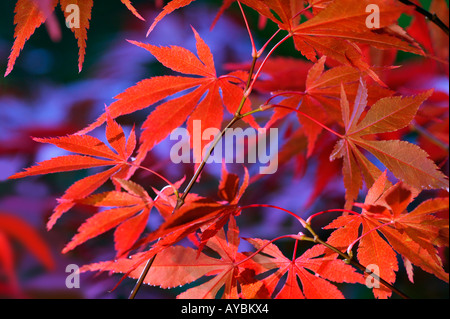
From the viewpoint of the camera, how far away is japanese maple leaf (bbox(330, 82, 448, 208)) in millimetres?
225

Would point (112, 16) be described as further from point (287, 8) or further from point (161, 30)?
point (287, 8)

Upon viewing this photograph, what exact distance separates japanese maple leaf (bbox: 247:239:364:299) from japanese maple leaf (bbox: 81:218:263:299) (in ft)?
0.04

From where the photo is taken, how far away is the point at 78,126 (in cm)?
104

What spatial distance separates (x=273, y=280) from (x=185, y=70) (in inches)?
7.2

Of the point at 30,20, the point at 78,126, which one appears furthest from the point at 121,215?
the point at 78,126

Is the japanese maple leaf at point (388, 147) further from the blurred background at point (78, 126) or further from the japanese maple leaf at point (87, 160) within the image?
the blurred background at point (78, 126)

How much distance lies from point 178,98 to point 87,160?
0.27 ft

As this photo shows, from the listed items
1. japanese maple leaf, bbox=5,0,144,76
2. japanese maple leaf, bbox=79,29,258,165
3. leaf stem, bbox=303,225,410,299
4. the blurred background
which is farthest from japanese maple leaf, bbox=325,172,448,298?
the blurred background

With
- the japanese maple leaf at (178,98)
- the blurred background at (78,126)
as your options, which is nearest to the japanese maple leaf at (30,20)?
the japanese maple leaf at (178,98)

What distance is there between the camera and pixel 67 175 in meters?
1.00

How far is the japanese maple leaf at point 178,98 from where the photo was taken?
26 centimetres

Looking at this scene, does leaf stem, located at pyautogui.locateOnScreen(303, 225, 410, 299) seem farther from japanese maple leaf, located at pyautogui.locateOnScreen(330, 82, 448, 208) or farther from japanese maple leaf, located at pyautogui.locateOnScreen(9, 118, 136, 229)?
japanese maple leaf, located at pyautogui.locateOnScreen(9, 118, 136, 229)

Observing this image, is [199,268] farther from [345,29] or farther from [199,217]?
[345,29]
